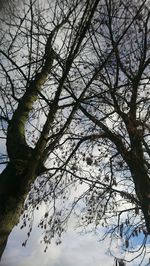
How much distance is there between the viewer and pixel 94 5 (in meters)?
4.73

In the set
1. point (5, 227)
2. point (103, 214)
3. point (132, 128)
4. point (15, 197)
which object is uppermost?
point (132, 128)

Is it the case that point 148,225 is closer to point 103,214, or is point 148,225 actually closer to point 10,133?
point 103,214

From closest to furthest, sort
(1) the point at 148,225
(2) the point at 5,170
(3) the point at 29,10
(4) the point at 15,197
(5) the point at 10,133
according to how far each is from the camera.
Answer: (4) the point at 15,197 → (2) the point at 5,170 → (5) the point at 10,133 → (3) the point at 29,10 → (1) the point at 148,225

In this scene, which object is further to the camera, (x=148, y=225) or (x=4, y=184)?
(x=148, y=225)

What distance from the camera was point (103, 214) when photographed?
858 cm

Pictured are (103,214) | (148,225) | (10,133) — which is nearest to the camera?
(10,133)

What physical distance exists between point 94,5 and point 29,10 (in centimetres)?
181

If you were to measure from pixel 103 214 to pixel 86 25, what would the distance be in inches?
206

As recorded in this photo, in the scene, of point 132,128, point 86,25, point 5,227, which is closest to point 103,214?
point 132,128

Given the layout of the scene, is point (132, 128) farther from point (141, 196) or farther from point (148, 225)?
point (148, 225)

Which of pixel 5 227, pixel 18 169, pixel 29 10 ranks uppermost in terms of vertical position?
pixel 29 10

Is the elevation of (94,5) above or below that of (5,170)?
above

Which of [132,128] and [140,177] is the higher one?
[132,128]

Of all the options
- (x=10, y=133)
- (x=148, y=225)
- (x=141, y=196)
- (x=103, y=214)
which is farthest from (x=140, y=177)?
(x=10, y=133)
